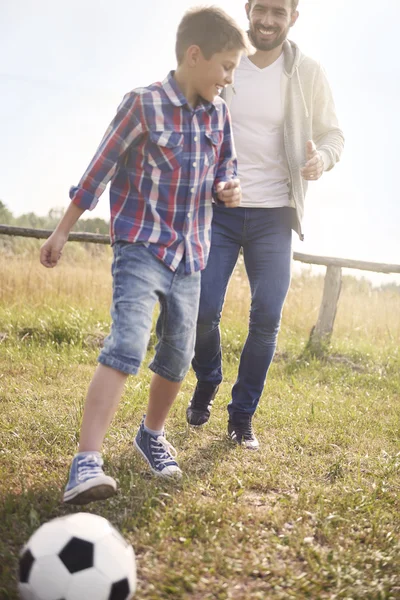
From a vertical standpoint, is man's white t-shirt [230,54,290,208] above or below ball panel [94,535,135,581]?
above

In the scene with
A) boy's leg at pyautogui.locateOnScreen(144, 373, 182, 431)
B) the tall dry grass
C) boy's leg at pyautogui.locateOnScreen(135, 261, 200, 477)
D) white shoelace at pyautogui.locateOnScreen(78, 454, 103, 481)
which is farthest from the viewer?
the tall dry grass

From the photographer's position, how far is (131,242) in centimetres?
266

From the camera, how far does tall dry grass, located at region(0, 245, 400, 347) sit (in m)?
7.71

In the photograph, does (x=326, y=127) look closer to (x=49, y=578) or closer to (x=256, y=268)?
(x=256, y=268)

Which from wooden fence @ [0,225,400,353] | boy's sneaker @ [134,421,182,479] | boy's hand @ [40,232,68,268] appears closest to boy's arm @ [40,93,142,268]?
boy's hand @ [40,232,68,268]

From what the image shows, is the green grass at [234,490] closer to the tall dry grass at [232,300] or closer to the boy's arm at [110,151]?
the boy's arm at [110,151]

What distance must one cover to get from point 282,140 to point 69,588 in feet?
8.45

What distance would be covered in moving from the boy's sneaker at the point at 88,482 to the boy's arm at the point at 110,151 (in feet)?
3.30

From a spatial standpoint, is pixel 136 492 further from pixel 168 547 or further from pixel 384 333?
pixel 384 333

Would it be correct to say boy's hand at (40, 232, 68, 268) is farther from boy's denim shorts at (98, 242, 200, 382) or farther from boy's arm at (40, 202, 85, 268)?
boy's denim shorts at (98, 242, 200, 382)

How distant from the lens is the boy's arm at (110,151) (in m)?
2.63

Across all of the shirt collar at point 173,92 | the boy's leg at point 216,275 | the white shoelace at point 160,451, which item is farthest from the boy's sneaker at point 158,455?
the shirt collar at point 173,92

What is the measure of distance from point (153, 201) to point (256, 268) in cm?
109

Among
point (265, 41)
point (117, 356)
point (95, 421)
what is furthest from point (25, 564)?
point (265, 41)
